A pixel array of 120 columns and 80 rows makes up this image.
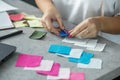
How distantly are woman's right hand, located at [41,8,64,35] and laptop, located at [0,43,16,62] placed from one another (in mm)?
209

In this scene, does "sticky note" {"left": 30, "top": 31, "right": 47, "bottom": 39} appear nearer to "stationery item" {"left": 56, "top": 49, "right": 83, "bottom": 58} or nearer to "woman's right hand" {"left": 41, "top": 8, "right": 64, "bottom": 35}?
"woman's right hand" {"left": 41, "top": 8, "right": 64, "bottom": 35}

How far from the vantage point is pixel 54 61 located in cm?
79

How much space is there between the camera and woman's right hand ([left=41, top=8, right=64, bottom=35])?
0.97 metres

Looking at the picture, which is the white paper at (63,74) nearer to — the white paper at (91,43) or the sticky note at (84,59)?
the sticky note at (84,59)

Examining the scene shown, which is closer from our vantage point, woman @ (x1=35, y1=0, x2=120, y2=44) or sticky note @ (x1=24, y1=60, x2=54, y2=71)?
sticky note @ (x1=24, y1=60, x2=54, y2=71)

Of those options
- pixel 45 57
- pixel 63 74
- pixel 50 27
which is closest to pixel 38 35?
pixel 50 27

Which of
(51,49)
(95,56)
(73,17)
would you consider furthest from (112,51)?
(73,17)

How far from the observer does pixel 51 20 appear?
1.04 m

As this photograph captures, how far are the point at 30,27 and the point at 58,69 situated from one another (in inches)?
12.5

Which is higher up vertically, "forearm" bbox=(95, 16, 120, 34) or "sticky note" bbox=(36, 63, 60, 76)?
"sticky note" bbox=(36, 63, 60, 76)

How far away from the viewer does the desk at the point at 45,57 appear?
0.72 meters

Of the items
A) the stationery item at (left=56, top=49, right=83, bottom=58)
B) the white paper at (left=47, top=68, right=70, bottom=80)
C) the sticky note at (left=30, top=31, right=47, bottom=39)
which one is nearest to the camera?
the white paper at (left=47, top=68, right=70, bottom=80)

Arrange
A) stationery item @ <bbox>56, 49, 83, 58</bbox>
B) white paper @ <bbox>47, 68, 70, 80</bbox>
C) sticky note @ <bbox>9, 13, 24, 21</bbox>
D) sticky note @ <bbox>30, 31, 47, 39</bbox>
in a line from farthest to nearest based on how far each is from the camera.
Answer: sticky note @ <bbox>9, 13, 24, 21</bbox> → sticky note @ <bbox>30, 31, 47, 39</bbox> → stationery item @ <bbox>56, 49, 83, 58</bbox> → white paper @ <bbox>47, 68, 70, 80</bbox>

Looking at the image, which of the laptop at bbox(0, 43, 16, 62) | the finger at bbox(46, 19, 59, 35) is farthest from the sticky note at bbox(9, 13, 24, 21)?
the laptop at bbox(0, 43, 16, 62)
